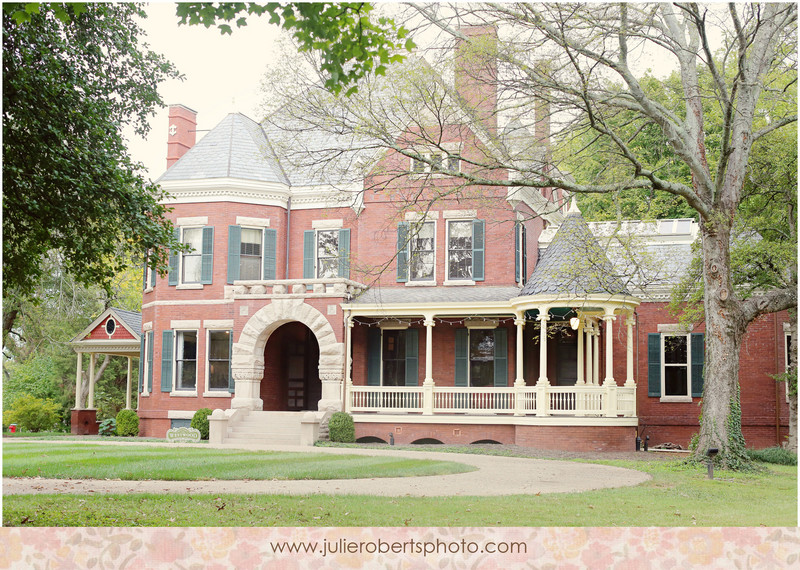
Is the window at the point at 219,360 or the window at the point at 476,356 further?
the window at the point at 219,360

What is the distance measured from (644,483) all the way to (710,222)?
4277 mm

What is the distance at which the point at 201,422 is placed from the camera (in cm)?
1902

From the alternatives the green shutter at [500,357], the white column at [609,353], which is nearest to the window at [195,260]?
the green shutter at [500,357]

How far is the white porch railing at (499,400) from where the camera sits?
17.5m

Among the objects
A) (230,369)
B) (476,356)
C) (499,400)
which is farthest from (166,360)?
(499,400)

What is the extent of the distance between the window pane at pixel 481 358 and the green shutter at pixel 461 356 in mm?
137

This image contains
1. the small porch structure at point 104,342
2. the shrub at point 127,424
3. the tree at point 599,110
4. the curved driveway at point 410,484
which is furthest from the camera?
the small porch structure at point 104,342

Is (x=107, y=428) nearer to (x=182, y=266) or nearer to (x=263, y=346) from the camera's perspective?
(x=182, y=266)

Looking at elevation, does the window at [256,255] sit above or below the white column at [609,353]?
above

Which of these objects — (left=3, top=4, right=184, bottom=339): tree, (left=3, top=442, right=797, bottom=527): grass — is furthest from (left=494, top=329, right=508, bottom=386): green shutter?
(left=3, top=4, right=184, bottom=339): tree

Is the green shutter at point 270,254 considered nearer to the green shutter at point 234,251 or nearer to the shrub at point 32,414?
the green shutter at point 234,251

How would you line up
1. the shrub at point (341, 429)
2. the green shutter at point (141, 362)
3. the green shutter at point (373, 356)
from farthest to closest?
1. the green shutter at point (141, 362)
2. the green shutter at point (373, 356)
3. the shrub at point (341, 429)

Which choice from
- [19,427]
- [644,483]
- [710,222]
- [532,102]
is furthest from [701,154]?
[19,427]

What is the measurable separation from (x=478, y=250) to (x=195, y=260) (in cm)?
→ 685
